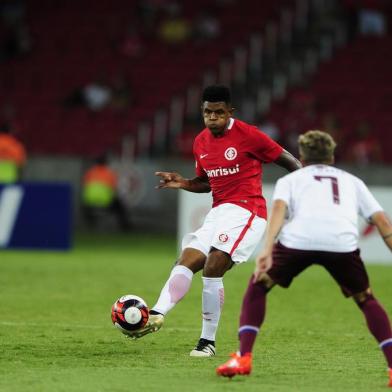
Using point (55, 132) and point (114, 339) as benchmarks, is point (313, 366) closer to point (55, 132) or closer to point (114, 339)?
point (114, 339)

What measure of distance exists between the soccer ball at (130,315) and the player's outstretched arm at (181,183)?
1.10 meters

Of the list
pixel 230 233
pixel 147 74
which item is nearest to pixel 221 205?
pixel 230 233

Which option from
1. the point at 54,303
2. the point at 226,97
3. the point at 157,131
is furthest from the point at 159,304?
the point at 157,131

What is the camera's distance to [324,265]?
7023 millimetres

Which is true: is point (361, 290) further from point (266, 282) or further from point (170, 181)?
point (170, 181)

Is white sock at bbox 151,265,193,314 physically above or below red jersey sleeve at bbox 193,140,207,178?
below

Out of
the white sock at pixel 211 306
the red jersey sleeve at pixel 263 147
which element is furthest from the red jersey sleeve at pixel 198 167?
the white sock at pixel 211 306

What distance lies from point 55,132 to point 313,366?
21106 mm

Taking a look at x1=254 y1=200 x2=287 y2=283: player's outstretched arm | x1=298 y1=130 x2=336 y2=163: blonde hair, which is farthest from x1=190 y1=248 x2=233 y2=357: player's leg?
x1=298 y1=130 x2=336 y2=163: blonde hair

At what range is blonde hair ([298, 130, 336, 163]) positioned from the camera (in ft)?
23.1

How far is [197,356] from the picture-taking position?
8422 millimetres

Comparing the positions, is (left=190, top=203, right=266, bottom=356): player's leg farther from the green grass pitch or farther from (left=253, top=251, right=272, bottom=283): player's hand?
(left=253, top=251, right=272, bottom=283): player's hand

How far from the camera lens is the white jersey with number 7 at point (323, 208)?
6941 millimetres

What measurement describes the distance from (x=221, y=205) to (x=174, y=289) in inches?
32.1
